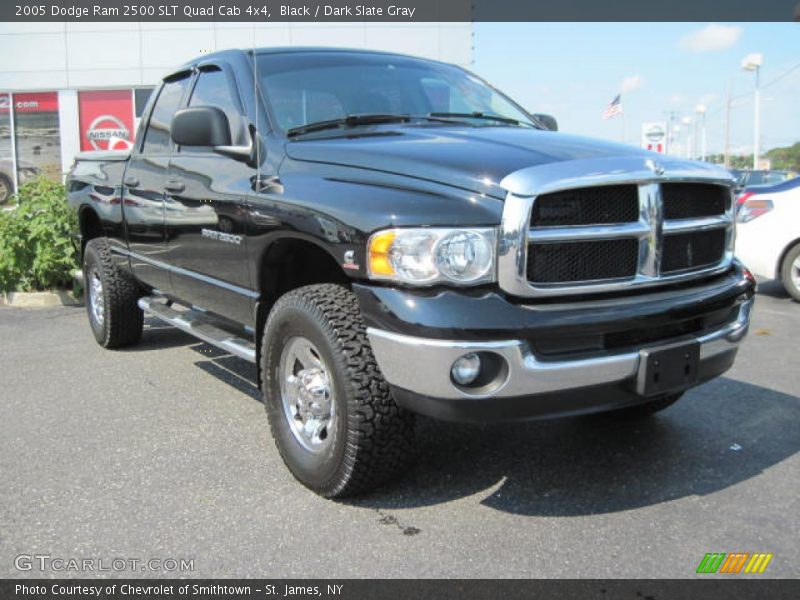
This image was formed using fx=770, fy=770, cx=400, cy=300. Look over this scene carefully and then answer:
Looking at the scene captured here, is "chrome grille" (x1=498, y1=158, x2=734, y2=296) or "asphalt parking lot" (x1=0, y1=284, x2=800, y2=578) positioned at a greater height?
"chrome grille" (x1=498, y1=158, x2=734, y2=296)

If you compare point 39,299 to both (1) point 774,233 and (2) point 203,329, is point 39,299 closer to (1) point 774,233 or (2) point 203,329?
(2) point 203,329

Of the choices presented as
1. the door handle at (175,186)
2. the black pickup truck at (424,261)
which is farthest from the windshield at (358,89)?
the door handle at (175,186)

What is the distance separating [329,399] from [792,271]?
6.69 metres

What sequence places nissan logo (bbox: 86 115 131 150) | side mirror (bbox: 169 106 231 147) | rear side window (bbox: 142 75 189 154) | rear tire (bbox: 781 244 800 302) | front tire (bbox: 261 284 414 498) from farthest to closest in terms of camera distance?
nissan logo (bbox: 86 115 131 150)
rear tire (bbox: 781 244 800 302)
rear side window (bbox: 142 75 189 154)
side mirror (bbox: 169 106 231 147)
front tire (bbox: 261 284 414 498)

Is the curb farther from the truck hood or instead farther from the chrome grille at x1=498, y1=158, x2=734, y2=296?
the chrome grille at x1=498, y1=158, x2=734, y2=296

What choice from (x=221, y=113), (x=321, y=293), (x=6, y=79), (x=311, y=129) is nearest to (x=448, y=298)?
(x=321, y=293)

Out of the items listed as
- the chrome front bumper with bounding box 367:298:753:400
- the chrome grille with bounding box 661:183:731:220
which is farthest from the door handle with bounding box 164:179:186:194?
the chrome grille with bounding box 661:183:731:220

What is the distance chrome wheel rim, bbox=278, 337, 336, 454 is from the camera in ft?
10.4

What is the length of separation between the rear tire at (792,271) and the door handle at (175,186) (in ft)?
21.6

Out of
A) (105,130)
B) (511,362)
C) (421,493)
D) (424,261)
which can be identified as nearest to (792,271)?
(421,493)

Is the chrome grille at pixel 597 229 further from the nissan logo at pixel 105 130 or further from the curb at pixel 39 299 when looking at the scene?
the nissan logo at pixel 105 130

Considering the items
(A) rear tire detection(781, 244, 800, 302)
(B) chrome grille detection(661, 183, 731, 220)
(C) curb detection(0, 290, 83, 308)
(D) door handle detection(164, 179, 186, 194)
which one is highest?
(D) door handle detection(164, 179, 186, 194)

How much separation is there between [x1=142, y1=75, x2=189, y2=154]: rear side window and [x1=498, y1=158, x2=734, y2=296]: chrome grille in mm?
2880

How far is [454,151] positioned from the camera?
3.04 m
